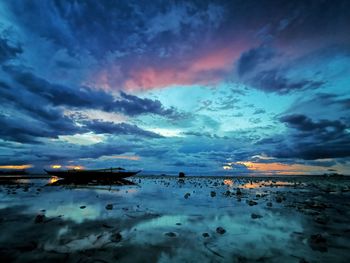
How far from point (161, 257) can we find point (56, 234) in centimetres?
464

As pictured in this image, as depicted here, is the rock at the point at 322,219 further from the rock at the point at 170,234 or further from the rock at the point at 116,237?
the rock at the point at 116,237

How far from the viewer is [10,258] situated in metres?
6.09

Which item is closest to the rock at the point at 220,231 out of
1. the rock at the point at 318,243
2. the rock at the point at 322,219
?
the rock at the point at 318,243

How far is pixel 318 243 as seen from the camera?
777 cm

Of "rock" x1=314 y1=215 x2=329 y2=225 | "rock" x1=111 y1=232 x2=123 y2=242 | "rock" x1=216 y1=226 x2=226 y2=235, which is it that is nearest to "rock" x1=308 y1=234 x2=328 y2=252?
"rock" x1=216 y1=226 x2=226 y2=235

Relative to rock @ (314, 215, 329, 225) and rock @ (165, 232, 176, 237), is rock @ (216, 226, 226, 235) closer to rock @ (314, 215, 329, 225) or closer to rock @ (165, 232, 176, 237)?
rock @ (165, 232, 176, 237)

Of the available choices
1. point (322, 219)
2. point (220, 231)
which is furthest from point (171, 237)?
point (322, 219)

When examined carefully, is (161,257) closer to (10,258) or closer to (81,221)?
(10,258)

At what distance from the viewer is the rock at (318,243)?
7.25 metres

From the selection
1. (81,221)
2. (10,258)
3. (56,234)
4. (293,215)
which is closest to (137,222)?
(81,221)

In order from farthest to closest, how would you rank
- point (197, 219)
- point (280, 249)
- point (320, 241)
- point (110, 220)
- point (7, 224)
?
point (197, 219), point (110, 220), point (7, 224), point (320, 241), point (280, 249)

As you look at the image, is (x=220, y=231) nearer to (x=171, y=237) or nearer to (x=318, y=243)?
(x=171, y=237)

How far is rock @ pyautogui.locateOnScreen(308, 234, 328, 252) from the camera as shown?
7248 mm

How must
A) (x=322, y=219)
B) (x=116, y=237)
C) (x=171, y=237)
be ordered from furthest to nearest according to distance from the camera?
1. (x=322, y=219)
2. (x=171, y=237)
3. (x=116, y=237)
